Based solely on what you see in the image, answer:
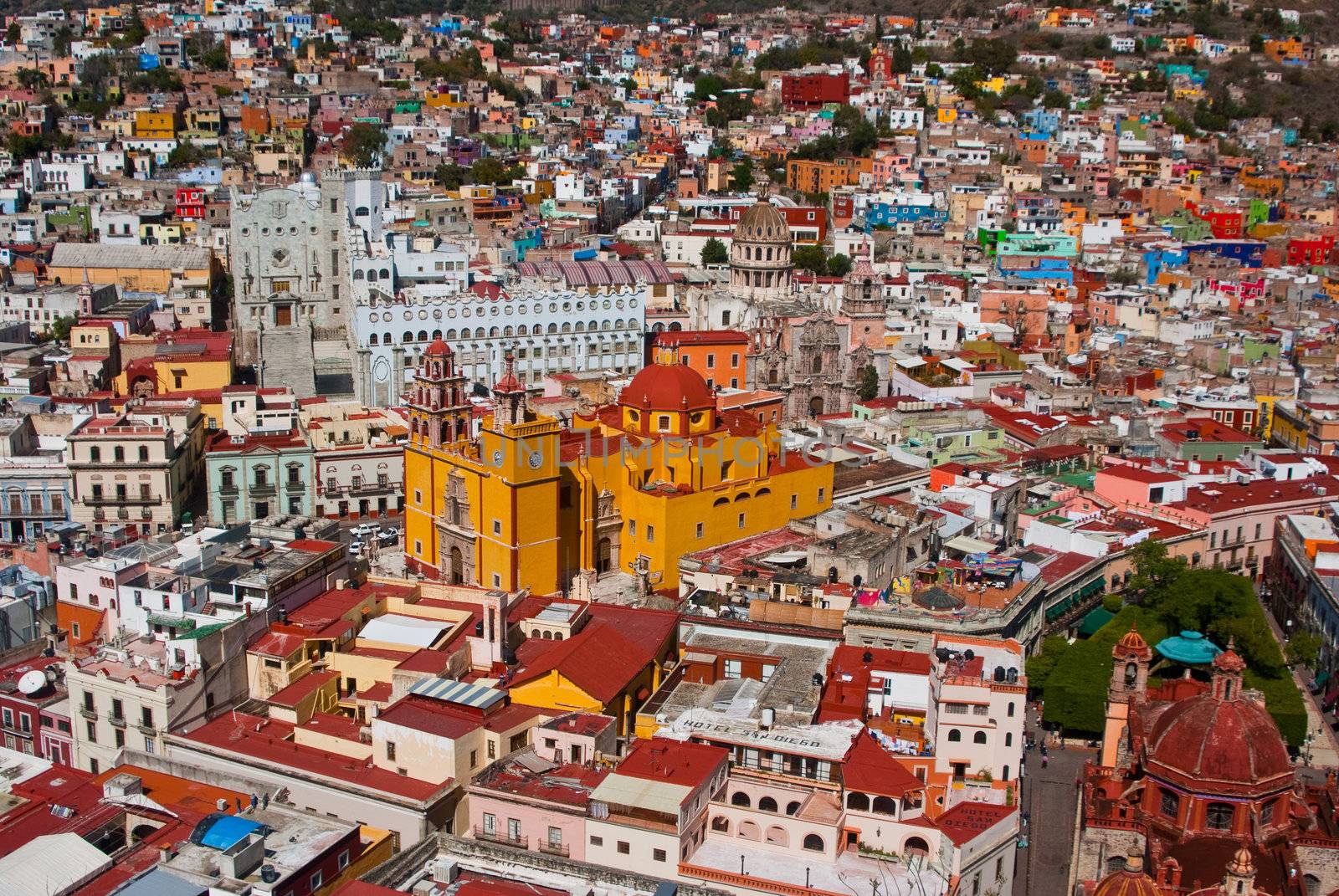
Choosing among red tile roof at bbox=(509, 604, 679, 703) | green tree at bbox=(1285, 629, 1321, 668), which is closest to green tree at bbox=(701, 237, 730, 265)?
green tree at bbox=(1285, 629, 1321, 668)

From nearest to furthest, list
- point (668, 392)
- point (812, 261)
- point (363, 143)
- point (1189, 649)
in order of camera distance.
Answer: point (1189, 649) → point (668, 392) → point (812, 261) → point (363, 143)

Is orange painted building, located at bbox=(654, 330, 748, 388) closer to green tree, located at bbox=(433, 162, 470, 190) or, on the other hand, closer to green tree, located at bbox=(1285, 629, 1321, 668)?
green tree, located at bbox=(1285, 629, 1321, 668)

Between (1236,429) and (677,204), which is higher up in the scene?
(677,204)

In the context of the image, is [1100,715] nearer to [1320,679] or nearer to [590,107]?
[1320,679]

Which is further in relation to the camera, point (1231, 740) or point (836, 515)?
point (836, 515)

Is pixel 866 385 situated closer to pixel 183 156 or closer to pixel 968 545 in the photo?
pixel 968 545

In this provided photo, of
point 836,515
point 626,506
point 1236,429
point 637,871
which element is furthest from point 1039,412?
point 637,871

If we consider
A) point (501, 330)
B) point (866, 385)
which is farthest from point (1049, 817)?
point (501, 330)
